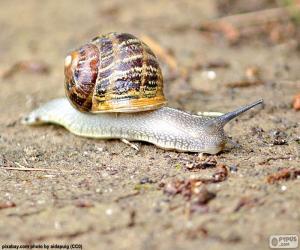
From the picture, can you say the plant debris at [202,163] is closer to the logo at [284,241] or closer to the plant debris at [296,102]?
the logo at [284,241]

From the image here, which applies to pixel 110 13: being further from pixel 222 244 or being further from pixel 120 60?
pixel 222 244

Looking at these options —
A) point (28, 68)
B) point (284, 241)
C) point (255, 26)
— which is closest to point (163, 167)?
point (284, 241)

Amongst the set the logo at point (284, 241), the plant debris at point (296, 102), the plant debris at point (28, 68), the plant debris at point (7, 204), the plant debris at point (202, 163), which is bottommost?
the logo at point (284, 241)

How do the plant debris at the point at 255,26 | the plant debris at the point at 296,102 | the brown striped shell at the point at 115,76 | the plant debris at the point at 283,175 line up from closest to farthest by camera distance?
the plant debris at the point at 283,175 → the brown striped shell at the point at 115,76 → the plant debris at the point at 296,102 → the plant debris at the point at 255,26

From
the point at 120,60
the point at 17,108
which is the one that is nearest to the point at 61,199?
the point at 120,60

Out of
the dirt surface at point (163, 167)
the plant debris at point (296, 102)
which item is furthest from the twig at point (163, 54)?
the plant debris at point (296, 102)

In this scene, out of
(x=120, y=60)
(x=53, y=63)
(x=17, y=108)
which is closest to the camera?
(x=120, y=60)
